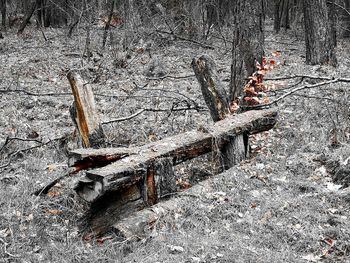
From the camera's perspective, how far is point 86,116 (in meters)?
5.71

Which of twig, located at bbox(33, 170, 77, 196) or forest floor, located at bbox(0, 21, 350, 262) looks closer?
forest floor, located at bbox(0, 21, 350, 262)

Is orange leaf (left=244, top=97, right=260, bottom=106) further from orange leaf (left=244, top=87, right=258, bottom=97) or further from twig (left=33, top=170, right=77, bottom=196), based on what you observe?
twig (left=33, top=170, right=77, bottom=196)

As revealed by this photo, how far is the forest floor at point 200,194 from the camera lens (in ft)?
13.6

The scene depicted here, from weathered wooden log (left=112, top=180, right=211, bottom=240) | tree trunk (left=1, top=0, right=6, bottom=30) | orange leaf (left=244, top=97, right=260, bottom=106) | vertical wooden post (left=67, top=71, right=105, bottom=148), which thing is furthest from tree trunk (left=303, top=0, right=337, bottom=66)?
tree trunk (left=1, top=0, right=6, bottom=30)

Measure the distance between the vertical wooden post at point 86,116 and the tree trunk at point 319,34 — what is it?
7054mm

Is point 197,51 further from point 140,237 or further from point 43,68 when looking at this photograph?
point 140,237

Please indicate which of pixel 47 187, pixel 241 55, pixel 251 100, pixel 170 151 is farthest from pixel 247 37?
pixel 47 187

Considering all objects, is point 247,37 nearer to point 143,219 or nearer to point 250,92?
point 250,92

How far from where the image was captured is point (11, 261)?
409cm

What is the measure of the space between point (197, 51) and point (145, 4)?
254cm

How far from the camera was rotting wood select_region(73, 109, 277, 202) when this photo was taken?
4.46m

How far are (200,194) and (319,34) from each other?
742 centimetres

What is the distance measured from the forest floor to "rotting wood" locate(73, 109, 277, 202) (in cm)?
42

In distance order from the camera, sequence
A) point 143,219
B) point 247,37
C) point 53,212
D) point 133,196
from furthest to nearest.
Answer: point 247,37 → point 53,212 → point 133,196 → point 143,219
